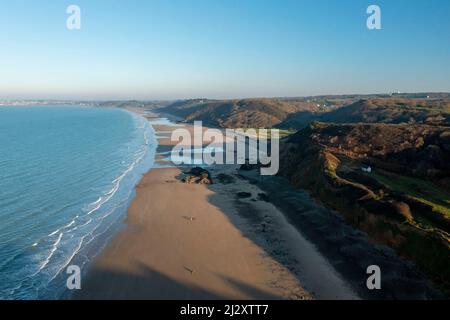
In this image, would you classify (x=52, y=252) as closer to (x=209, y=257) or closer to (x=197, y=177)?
(x=209, y=257)

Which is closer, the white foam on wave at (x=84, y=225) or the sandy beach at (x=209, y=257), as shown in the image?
the sandy beach at (x=209, y=257)

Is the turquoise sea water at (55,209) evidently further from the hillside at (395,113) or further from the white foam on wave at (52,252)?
the hillside at (395,113)

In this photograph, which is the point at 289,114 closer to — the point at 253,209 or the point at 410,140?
the point at 410,140

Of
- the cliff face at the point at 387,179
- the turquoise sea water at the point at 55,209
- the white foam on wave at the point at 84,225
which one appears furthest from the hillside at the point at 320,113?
the turquoise sea water at the point at 55,209

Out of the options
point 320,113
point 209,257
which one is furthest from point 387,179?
point 320,113

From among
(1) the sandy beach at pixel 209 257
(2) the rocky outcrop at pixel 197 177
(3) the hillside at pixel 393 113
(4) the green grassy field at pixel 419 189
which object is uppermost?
(3) the hillside at pixel 393 113

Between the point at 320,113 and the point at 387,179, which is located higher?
the point at 320,113
